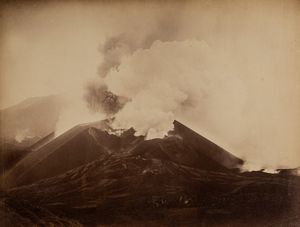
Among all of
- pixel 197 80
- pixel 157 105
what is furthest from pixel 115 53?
pixel 197 80

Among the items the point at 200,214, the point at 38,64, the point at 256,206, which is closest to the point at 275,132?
the point at 256,206

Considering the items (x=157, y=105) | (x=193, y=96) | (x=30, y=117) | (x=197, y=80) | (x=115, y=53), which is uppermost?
(x=115, y=53)

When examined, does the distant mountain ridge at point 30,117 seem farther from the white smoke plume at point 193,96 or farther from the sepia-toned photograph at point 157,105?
the white smoke plume at point 193,96

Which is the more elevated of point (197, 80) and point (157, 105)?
point (197, 80)

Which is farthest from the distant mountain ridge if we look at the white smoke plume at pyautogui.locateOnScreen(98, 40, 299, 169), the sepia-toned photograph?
the white smoke plume at pyautogui.locateOnScreen(98, 40, 299, 169)

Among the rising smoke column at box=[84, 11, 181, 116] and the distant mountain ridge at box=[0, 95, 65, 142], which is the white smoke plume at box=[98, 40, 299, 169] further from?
the distant mountain ridge at box=[0, 95, 65, 142]

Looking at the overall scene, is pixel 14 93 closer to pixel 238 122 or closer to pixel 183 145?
pixel 183 145

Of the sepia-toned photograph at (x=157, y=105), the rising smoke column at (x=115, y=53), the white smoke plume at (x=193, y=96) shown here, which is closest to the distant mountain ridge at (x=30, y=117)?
the sepia-toned photograph at (x=157, y=105)

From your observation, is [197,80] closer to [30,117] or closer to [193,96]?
[193,96]
